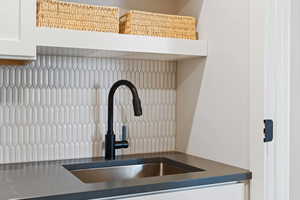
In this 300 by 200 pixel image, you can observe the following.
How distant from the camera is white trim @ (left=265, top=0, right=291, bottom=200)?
142 cm

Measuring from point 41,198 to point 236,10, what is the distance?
3.59 ft

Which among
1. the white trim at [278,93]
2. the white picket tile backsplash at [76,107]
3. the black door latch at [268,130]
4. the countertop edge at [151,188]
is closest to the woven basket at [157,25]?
the white picket tile backsplash at [76,107]

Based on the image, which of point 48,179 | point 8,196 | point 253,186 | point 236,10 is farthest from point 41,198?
point 236,10

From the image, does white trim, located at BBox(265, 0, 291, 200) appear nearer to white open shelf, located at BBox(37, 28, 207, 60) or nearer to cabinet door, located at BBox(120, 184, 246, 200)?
cabinet door, located at BBox(120, 184, 246, 200)

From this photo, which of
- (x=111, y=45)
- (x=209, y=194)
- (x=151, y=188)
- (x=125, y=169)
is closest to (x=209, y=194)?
(x=209, y=194)

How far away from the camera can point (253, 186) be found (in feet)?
4.81

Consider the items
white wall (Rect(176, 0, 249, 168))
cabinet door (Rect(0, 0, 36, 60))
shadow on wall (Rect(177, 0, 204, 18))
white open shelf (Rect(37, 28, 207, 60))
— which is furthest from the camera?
shadow on wall (Rect(177, 0, 204, 18))

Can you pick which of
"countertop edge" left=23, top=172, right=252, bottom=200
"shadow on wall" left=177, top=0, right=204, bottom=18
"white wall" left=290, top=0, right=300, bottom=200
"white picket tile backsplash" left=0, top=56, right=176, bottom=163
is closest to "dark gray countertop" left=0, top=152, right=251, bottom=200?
"countertop edge" left=23, top=172, right=252, bottom=200

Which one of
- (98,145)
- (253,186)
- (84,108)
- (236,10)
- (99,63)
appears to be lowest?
(253,186)

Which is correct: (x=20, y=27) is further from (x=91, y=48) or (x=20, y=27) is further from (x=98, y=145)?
(x=98, y=145)

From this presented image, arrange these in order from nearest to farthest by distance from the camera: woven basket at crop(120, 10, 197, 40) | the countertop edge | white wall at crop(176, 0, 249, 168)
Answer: the countertop edge < white wall at crop(176, 0, 249, 168) < woven basket at crop(120, 10, 197, 40)

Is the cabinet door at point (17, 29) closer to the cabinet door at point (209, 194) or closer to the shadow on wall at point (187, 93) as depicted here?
the cabinet door at point (209, 194)

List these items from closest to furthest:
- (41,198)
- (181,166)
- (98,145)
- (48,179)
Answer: (41,198), (48,179), (181,166), (98,145)

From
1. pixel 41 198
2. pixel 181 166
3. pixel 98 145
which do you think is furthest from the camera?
pixel 98 145
